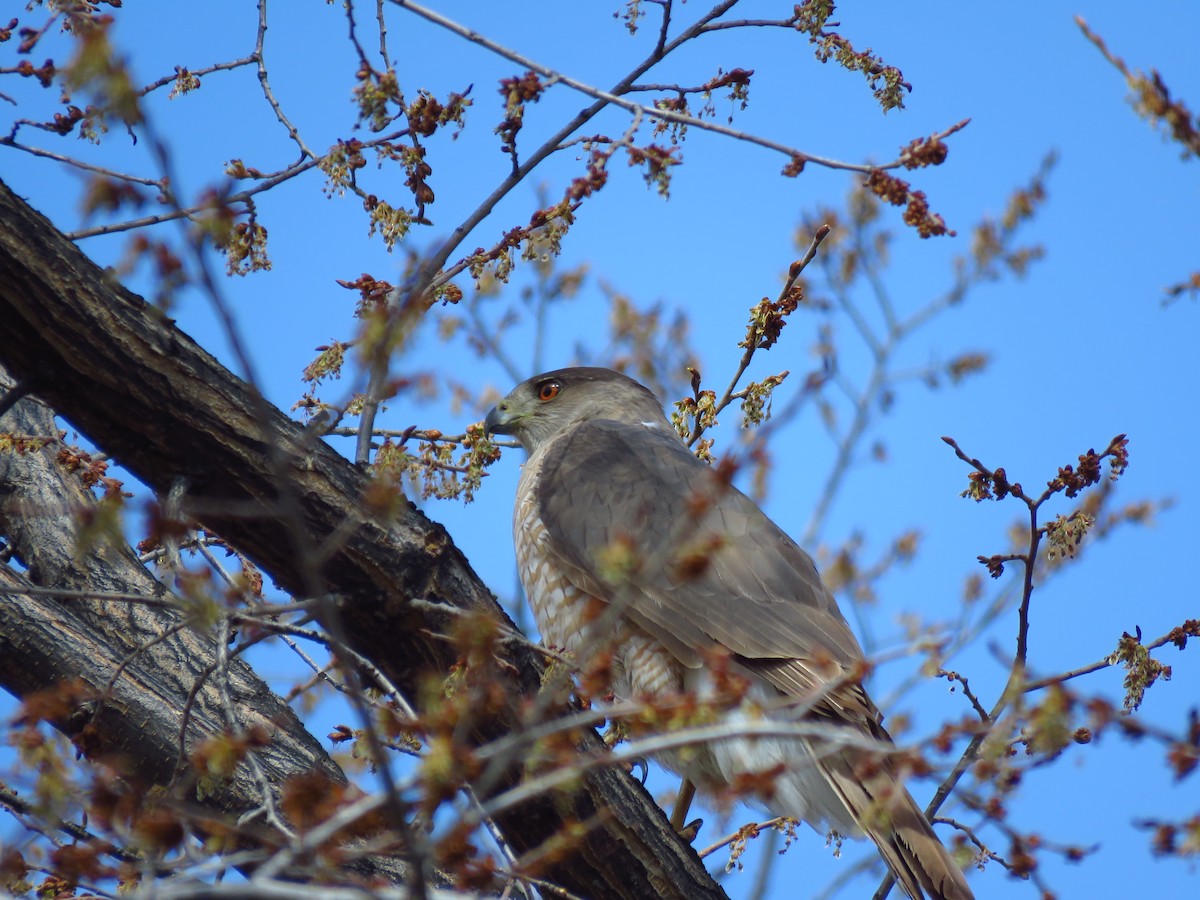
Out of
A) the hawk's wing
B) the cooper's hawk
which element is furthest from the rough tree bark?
the hawk's wing

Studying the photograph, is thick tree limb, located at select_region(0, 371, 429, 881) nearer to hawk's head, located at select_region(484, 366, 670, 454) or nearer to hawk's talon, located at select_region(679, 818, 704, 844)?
hawk's talon, located at select_region(679, 818, 704, 844)

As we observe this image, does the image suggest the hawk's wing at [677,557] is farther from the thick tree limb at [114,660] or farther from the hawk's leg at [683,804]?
the thick tree limb at [114,660]

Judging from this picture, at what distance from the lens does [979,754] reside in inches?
139

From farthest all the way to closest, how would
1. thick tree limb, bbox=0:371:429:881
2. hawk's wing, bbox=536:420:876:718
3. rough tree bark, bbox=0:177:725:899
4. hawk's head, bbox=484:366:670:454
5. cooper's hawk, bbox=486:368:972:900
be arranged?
hawk's head, bbox=484:366:670:454 → hawk's wing, bbox=536:420:876:718 → cooper's hawk, bbox=486:368:972:900 → thick tree limb, bbox=0:371:429:881 → rough tree bark, bbox=0:177:725:899

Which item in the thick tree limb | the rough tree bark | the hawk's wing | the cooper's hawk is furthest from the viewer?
the hawk's wing

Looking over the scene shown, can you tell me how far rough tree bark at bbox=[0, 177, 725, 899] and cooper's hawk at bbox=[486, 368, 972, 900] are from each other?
397 mm

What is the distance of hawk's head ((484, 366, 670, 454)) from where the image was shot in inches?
240

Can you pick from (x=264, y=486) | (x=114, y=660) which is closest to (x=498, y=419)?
(x=114, y=660)

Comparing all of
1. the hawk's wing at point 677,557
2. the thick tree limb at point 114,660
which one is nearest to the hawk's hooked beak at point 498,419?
the hawk's wing at point 677,557

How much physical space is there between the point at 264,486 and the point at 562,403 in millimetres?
3100

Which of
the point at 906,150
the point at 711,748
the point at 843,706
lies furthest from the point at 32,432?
the point at 906,150

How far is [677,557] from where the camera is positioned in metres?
3.95

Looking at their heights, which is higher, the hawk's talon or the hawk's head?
the hawk's head

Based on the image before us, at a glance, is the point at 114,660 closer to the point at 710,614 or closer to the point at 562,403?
the point at 710,614
